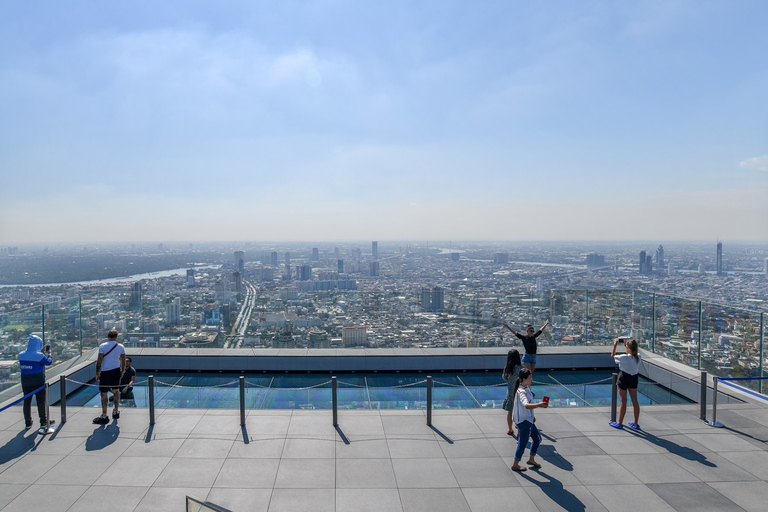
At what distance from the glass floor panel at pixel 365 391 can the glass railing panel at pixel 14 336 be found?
43.2 inches

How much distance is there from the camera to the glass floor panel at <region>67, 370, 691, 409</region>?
8602 millimetres

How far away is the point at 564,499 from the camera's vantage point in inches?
208

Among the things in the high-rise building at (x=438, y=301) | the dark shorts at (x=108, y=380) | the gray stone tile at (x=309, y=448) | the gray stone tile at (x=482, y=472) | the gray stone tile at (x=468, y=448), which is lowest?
the gray stone tile at (x=468, y=448)

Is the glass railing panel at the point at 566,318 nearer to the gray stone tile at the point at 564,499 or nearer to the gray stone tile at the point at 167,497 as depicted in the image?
the gray stone tile at the point at 564,499

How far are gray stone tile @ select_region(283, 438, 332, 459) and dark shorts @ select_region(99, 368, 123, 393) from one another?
10.1ft

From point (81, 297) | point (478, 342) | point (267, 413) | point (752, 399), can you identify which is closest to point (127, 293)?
point (81, 297)

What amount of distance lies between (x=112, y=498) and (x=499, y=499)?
431cm

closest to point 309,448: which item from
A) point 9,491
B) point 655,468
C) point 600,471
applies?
point 9,491

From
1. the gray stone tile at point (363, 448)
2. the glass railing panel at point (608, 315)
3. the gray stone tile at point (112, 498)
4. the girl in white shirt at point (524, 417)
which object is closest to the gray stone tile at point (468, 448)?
the girl in white shirt at point (524, 417)

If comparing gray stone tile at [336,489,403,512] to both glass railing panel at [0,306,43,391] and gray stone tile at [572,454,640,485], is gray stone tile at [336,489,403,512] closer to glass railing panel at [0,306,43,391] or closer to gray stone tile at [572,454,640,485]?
gray stone tile at [572,454,640,485]

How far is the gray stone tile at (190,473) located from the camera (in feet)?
18.4

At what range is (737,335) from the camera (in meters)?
9.87

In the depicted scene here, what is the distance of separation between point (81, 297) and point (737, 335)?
49.7ft

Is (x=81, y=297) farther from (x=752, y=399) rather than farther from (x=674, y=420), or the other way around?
(x=752, y=399)
